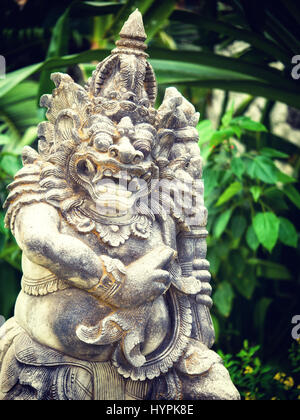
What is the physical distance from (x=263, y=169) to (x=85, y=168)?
1421 mm

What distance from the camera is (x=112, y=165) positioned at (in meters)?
2.06

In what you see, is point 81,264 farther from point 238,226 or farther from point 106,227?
point 238,226

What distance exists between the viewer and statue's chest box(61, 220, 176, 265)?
6.77 ft

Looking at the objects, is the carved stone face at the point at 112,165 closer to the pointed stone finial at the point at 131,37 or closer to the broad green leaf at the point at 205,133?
the pointed stone finial at the point at 131,37

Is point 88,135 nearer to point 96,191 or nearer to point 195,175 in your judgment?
point 96,191

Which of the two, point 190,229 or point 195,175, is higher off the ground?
point 195,175

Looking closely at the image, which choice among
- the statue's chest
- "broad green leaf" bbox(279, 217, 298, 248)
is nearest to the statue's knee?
the statue's chest

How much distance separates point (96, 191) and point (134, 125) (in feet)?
0.93

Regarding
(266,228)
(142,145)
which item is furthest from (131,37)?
(266,228)

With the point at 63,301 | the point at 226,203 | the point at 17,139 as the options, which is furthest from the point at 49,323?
the point at 17,139

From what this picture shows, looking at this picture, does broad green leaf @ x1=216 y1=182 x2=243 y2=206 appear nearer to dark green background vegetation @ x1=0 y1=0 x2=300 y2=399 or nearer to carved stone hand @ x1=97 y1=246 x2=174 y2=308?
dark green background vegetation @ x1=0 y1=0 x2=300 y2=399

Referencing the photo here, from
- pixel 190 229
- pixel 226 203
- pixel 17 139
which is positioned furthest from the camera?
pixel 17 139
